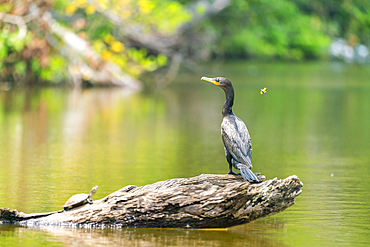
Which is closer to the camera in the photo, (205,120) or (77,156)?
(77,156)

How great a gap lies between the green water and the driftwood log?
0.14m

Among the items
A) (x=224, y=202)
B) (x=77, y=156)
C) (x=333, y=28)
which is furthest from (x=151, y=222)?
(x=333, y=28)

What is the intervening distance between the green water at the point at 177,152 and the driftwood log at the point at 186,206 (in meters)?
0.14

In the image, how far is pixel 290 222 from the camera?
6.14 metres

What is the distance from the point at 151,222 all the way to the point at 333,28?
43.3 metres

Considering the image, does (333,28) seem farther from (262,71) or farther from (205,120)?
(205,120)

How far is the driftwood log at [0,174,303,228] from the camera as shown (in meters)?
5.68

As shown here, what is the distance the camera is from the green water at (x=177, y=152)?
564cm

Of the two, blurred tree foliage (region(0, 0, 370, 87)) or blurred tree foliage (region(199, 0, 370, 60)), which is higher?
blurred tree foliage (region(199, 0, 370, 60))

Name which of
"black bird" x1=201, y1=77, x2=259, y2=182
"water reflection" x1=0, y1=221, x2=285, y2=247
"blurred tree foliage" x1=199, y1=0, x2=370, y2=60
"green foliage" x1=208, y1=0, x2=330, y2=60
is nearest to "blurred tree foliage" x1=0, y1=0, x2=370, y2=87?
"green foliage" x1=208, y1=0, x2=330, y2=60

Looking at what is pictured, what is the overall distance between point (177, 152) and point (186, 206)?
4.73m

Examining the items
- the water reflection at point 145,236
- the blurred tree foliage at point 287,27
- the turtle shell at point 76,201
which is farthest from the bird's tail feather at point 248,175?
the blurred tree foliage at point 287,27

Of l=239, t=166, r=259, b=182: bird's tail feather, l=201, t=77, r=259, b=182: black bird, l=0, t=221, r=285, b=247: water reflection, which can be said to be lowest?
l=0, t=221, r=285, b=247: water reflection

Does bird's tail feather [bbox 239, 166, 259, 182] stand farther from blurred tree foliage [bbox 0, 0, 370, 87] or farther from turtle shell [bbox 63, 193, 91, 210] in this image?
blurred tree foliage [bbox 0, 0, 370, 87]
